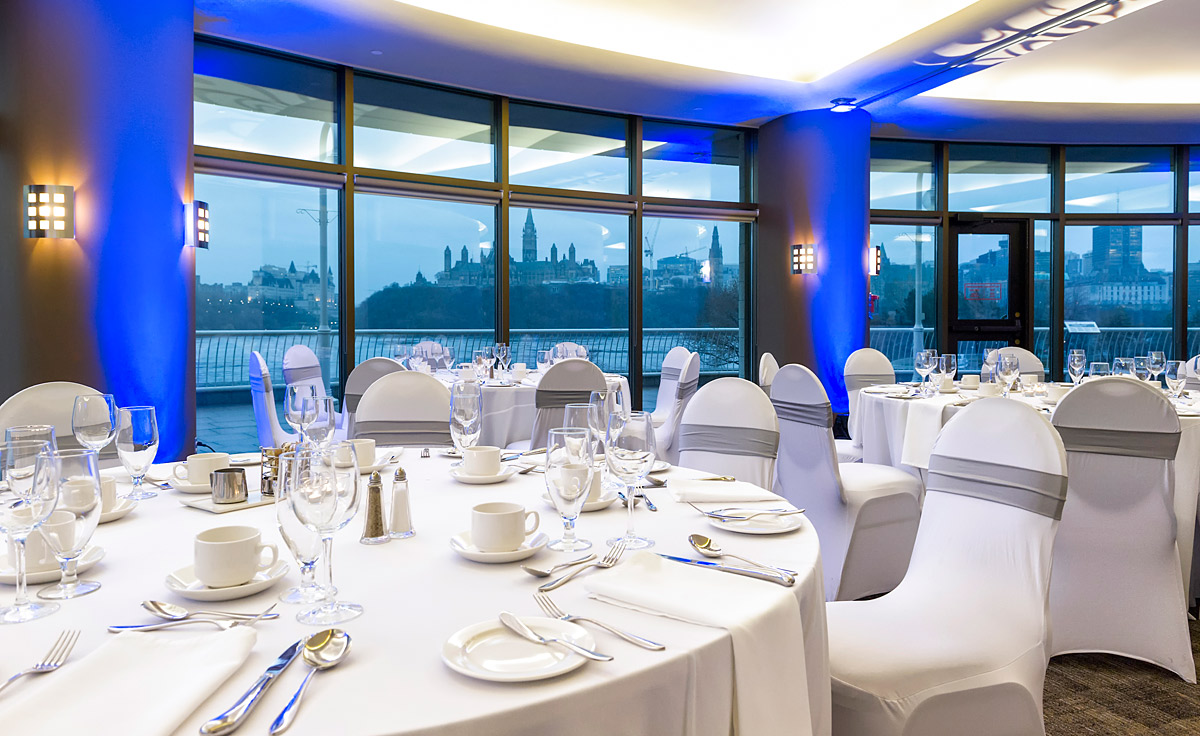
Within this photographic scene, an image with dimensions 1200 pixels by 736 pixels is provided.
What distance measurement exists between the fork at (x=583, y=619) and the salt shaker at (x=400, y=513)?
411 mm

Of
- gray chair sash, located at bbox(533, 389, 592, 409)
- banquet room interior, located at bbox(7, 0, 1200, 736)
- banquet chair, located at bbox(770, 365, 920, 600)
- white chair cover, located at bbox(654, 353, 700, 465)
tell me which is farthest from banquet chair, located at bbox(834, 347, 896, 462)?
gray chair sash, located at bbox(533, 389, 592, 409)

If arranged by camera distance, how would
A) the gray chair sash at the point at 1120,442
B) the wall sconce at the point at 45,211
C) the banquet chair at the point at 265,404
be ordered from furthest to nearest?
the banquet chair at the point at 265,404 → the wall sconce at the point at 45,211 → the gray chair sash at the point at 1120,442

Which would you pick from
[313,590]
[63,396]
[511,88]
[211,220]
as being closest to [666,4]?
[511,88]

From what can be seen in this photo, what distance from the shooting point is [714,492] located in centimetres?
182

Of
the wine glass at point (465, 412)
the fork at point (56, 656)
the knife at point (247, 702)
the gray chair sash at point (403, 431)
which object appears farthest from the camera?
the gray chair sash at point (403, 431)

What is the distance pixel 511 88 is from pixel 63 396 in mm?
5280

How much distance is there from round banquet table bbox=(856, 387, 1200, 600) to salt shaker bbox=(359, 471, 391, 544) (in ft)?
7.25

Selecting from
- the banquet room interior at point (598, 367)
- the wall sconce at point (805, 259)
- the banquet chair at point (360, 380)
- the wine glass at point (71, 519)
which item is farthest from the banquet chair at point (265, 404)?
the wall sconce at point (805, 259)

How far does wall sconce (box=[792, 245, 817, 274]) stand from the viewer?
8.13m

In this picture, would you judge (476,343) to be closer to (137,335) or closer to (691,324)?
(691,324)

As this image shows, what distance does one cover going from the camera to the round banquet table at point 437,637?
32.7 inches

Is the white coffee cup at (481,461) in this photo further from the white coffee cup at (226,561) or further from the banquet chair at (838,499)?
the banquet chair at (838,499)

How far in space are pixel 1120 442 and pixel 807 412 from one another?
3.60 feet

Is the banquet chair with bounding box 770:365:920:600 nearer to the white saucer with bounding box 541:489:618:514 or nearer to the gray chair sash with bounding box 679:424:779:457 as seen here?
the gray chair sash with bounding box 679:424:779:457
